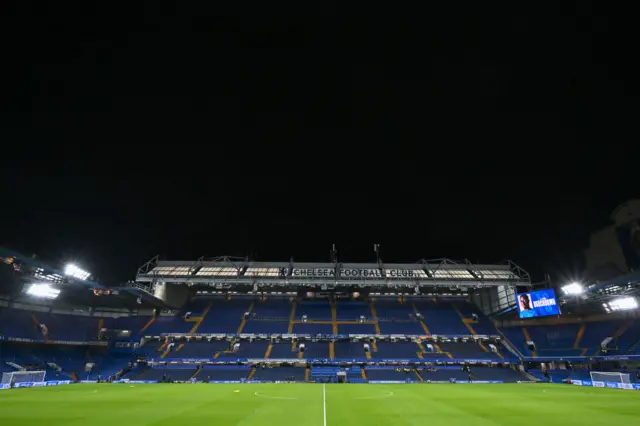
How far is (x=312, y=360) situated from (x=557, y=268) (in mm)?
33913

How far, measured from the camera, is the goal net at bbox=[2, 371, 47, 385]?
3166 cm

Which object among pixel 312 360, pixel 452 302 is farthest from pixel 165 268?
pixel 452 302

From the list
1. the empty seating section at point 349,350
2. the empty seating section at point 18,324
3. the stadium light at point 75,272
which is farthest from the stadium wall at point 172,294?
the empty seating section at point 349,350

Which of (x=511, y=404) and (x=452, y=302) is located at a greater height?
(x=452, y=302)

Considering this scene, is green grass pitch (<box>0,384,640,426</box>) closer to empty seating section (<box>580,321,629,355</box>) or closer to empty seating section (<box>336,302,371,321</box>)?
empty seating section (<box>580,321,629,355</box>)

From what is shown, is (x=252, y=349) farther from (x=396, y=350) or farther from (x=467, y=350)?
(x=467, y=350)

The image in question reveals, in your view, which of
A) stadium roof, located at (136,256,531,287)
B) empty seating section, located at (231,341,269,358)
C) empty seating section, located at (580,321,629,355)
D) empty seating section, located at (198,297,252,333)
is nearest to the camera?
empty seating section, located at (580,321,629,355)

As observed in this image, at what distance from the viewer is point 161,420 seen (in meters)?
14.1

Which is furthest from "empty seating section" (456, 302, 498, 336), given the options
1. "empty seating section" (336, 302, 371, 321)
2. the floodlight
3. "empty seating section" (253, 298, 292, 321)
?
"empty seating section" (253, 298, 292, 321)

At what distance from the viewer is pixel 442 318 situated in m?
56.8

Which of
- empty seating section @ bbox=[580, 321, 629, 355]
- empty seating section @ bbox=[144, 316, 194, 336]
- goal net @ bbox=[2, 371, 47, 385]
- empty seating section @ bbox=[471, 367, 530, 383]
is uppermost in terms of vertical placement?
empty seating section @ bbox=[144, 316, 194, 336]

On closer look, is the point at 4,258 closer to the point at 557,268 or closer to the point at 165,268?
the point at 165,268

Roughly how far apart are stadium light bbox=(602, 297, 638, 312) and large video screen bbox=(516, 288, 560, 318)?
36.0 feet

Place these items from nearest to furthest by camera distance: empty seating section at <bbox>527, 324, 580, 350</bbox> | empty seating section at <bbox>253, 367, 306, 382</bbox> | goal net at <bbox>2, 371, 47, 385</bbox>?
goal net at <bbox>2, 371, 47, 385</bbox>
empty seating section at <bbox>253, 367, 306, 382</bbox>
empty seating section at <bbox>527, 324, 580, 350</bbox>
